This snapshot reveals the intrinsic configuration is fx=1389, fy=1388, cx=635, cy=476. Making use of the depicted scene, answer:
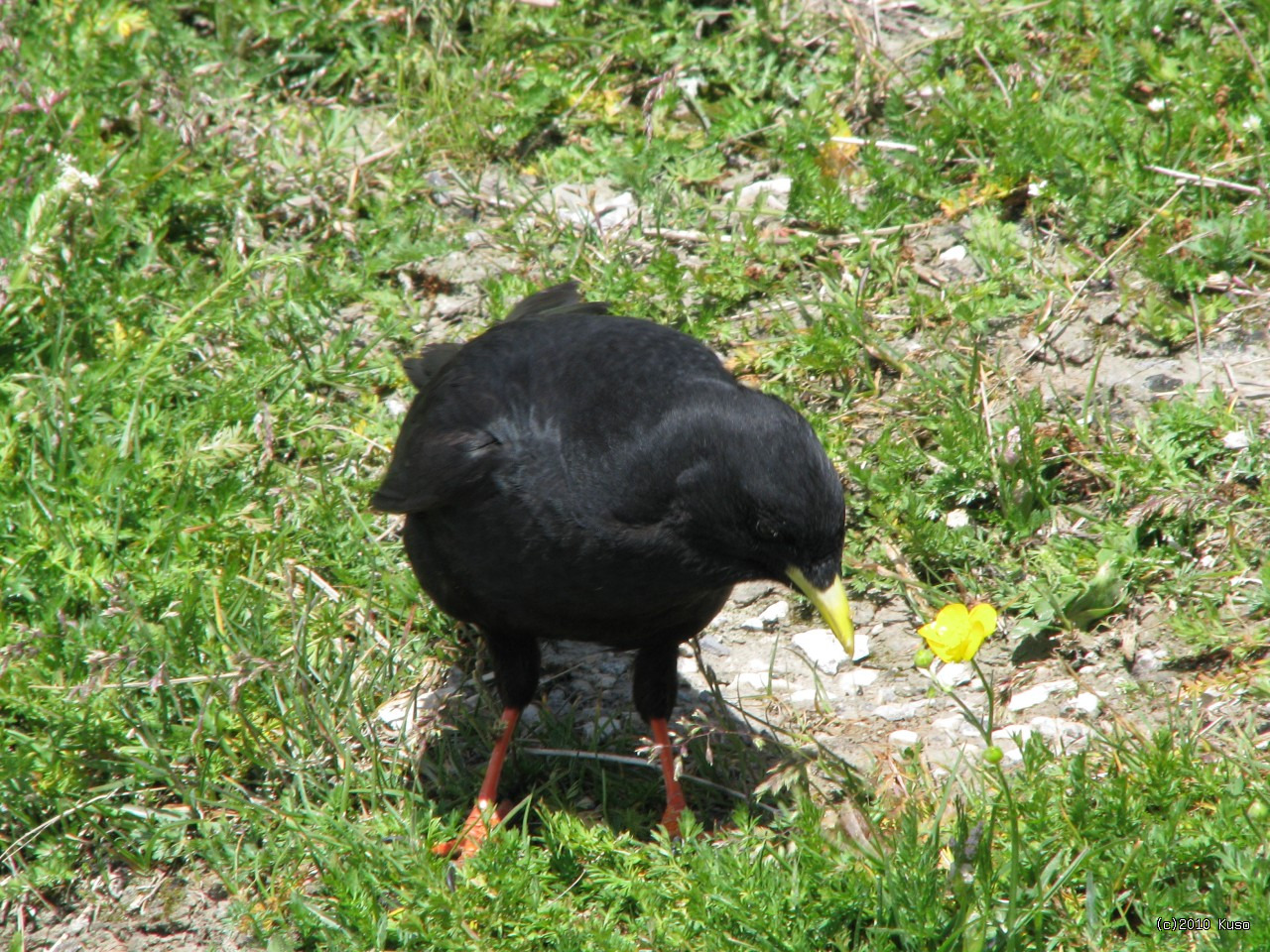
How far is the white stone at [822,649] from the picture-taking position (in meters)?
4.97

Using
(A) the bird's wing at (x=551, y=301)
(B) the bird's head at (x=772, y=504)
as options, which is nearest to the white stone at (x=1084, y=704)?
(B) the bird's head at (x=772, y=504)

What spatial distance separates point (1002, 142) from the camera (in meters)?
6.20

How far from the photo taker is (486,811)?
173 inches

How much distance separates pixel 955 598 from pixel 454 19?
4.21m

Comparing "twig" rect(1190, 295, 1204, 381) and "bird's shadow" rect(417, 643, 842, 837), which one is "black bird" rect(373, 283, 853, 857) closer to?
"bird's shadow" rect(417, 643, 842, 837)

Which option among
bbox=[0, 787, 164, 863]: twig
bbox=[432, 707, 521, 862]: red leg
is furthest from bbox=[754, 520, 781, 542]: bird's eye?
bbox=[0, 787, 164, 863]: twig

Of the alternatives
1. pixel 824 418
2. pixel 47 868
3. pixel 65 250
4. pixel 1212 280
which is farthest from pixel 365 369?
pixel 1212 280

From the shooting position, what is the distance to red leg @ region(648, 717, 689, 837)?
14.3ft

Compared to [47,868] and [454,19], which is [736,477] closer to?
[47,868]

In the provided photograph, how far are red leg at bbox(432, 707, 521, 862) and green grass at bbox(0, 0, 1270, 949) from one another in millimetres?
112

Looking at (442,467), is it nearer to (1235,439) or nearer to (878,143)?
(1235,439)

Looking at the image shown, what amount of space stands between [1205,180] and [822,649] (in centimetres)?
259

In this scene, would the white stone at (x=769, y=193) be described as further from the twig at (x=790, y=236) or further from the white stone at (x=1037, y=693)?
the white stone at (x=1037, y=693)

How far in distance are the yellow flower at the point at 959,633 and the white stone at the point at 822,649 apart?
1658 millimetres
